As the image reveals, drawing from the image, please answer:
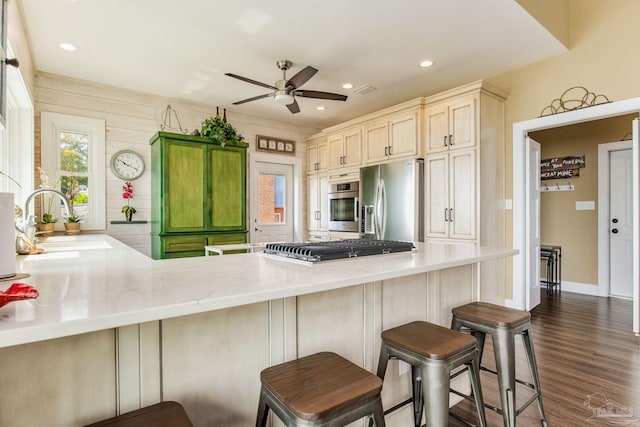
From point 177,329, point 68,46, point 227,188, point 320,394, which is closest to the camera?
point 320,394

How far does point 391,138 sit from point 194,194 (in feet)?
8.28

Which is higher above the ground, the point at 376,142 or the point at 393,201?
the point at 376,142

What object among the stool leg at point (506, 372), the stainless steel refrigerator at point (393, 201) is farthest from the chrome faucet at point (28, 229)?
the stainless steel refrigerator at point (393, 201)

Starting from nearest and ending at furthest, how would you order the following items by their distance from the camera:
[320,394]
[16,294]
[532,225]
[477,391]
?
[16,294], [320,394], [477,391], [532,225]

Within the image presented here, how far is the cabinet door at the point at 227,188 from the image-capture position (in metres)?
4.16

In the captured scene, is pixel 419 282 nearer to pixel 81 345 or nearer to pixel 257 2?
pixel 81 345

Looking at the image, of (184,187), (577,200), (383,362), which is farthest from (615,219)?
(184,187)

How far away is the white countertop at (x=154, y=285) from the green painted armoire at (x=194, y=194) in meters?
2.29

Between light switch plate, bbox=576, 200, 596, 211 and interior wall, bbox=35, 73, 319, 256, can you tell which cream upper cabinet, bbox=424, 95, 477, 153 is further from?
interior wall, bbox=35, 73, 319, 256

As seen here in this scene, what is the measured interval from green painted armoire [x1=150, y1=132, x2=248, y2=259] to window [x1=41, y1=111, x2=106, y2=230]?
571mm

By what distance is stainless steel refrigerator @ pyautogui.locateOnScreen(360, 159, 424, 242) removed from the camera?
384cm

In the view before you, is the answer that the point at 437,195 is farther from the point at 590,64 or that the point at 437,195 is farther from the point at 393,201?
the point at 590,64

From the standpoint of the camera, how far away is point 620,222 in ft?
14.1

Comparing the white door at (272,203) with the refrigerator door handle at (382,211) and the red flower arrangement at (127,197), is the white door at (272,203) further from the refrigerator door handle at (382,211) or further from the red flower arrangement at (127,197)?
the refrigerator door handle at (382,211)
